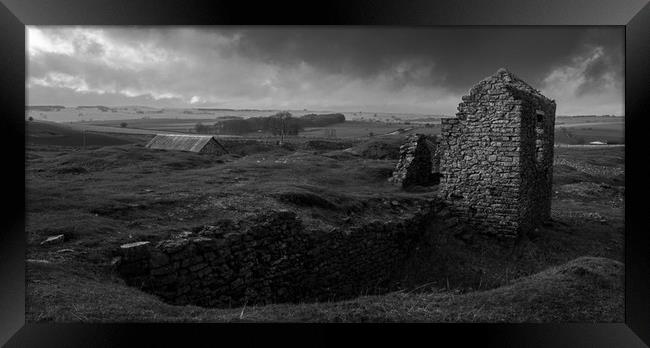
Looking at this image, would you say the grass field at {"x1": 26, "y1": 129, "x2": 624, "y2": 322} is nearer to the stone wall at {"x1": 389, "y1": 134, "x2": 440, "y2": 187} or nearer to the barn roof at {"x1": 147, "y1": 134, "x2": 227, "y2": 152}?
the stone wall at {"x1": 389, "y1": 134, "x2": 440, "y2": 187}

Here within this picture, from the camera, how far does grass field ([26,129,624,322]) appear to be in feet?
19.6

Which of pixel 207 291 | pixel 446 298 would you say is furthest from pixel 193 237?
pixel 446 298

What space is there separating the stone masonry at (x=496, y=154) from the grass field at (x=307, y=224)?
87 centimetres

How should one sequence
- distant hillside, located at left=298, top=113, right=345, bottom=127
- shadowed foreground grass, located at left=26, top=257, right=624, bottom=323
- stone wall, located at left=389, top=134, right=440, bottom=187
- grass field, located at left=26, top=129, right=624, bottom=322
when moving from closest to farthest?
shadowed foreground grass, located at left=26, top=257, right=624, bottom=323 → grass field, located at left=26, top=129, right=624, bottom=322 → distant hillside, located at left=298, top=113, right=345, bottom=127 → stone wall, located at left=389, top=134, right=440, bottom=187

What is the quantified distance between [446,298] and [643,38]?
4527 mm

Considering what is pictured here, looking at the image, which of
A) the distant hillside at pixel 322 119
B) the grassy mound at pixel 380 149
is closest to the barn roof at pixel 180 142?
the grassy mound at pixel 380 149

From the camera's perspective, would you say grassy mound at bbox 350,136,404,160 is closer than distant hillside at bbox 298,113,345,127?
No

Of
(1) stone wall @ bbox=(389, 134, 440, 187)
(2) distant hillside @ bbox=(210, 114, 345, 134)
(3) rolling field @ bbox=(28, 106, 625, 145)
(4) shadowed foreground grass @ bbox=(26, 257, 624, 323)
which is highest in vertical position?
(2) distant hillside @ bbox=(210, 114, 345, 134)

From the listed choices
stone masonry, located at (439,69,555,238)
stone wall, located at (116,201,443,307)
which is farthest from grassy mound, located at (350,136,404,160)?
stone wall, located at (116,201,443,307)

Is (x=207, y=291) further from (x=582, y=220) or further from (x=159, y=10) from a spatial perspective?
(x=582, y=220)

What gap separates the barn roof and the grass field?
4977mm

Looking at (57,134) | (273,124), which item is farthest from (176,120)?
(273,124)

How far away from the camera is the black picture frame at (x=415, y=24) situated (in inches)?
243

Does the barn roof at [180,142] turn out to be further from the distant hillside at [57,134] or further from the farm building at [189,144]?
the distant hillside at [57,134]
